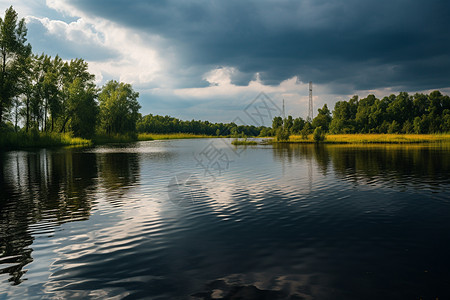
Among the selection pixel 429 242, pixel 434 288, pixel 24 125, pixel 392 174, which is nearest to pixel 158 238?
pixel 434 288

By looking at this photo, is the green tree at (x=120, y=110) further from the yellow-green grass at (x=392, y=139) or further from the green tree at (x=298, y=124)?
the green tree at (x=298, y=124)

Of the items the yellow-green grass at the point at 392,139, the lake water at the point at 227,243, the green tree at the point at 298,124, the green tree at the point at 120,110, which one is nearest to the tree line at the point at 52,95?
the green tree at the point at 120,110

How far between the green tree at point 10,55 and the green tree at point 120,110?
46203 millimetres

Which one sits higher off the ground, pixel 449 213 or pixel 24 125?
pixel 24 125

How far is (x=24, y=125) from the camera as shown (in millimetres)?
70938

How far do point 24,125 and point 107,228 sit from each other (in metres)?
76.1

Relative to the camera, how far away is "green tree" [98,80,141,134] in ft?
354

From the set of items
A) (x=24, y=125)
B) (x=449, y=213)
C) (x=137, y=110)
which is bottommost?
(x=449, y=213)

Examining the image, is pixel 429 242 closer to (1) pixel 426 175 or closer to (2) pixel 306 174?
(2) pixel 306 174

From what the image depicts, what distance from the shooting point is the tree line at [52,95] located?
57781mm

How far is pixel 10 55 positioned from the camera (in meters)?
58.7

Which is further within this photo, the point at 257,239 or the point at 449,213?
the point at 449,213

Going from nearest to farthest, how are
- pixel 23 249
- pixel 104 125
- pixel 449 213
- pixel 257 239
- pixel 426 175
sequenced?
1. pixel 23 249
2. pixel 257 239
3. pixel 449 213
4. pixel 426 175
5. pixel 104 125

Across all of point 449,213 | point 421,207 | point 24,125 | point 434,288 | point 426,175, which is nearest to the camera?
point 434,288
